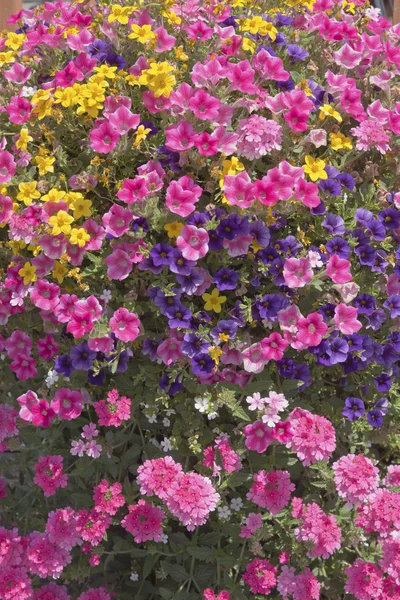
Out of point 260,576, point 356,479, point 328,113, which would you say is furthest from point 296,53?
point 260,576

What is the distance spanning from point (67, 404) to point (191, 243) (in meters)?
0.63

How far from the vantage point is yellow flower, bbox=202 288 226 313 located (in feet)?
7.16

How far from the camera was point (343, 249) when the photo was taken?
223 cm

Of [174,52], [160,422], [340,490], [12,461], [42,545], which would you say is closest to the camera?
[340,490]

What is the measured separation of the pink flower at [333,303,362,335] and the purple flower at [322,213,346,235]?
9.6 inches

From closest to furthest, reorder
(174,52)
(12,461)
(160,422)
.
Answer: (160,422) → (174,52) → (12,461)

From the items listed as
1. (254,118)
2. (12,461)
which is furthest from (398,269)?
(12,461)

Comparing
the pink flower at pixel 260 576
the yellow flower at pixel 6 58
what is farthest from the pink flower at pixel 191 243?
the yellow flower at pixel 6 58

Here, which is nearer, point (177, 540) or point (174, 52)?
point (177, 540)

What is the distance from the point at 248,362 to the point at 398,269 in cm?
59

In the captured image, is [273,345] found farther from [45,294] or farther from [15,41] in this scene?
[15,41]

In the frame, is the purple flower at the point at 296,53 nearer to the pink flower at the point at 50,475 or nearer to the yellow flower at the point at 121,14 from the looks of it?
the yellow flower at the point at 121,14

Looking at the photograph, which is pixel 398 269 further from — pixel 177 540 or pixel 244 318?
pixel 177 540

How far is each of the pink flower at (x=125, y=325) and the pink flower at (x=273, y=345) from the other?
39 centimetres
